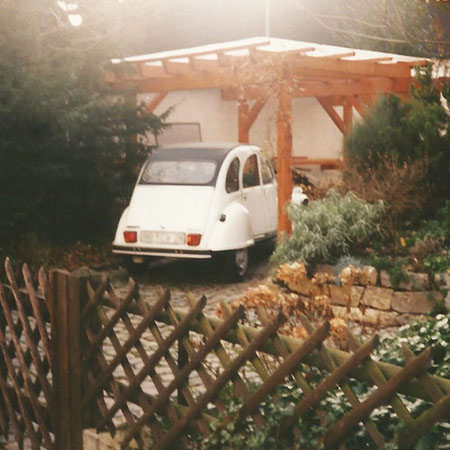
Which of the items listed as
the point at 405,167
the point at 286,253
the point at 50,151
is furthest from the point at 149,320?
the point at 50,151

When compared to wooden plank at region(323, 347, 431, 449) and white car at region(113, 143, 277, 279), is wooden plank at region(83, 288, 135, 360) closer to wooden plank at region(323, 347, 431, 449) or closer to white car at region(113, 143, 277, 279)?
wooden plank at region(323, 347, 431, 449)

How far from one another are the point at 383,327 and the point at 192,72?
7.14m

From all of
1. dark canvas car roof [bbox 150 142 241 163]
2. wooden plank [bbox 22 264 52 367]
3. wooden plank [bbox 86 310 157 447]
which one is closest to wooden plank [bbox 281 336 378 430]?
wooden plank [bbox 86 310 157 447]

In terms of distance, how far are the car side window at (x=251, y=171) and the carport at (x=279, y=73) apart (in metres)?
0.41

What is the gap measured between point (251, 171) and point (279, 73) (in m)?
1.54

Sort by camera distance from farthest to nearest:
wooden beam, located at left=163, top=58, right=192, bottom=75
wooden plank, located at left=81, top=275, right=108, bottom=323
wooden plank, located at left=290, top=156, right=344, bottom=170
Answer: wooden plank, located at left=290, top=156, right=344, bottom=170 → wooden beam, located at left=163, top=58, right=192, bottom=75 → wooden plank, located at left=81, top=275, right=108, bottom=323

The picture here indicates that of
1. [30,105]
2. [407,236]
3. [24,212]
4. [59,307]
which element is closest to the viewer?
[59,307]

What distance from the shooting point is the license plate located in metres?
9.93

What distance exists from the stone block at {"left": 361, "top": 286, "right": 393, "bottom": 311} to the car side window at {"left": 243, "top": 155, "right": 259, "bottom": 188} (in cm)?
359

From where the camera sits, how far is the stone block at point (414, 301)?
7.88 metres

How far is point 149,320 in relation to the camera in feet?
11.1

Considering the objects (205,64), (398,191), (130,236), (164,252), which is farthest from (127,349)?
(205,64)

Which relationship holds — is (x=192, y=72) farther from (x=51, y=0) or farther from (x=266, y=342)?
(x=266, y=342)

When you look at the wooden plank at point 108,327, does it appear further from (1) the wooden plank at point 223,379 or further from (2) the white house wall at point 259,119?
(2) the white house wall at point 259,119
